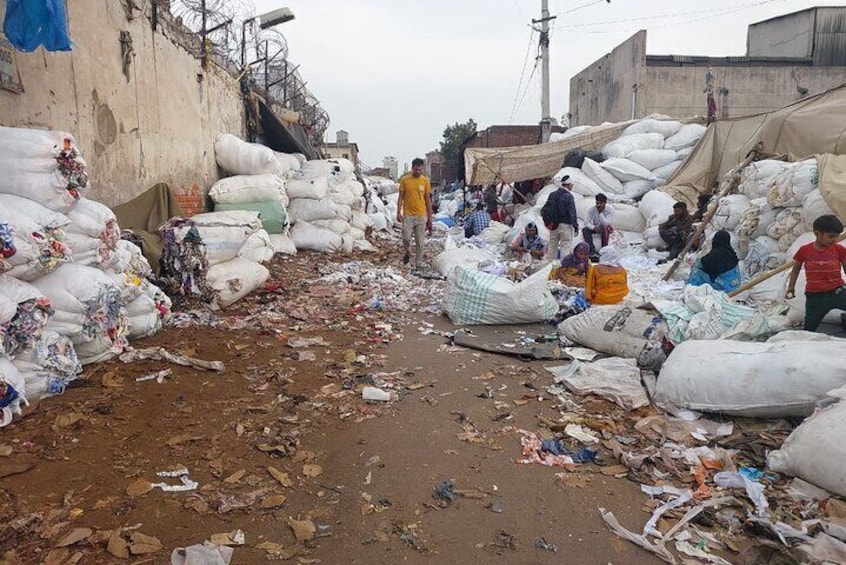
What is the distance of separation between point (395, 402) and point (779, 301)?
358cm

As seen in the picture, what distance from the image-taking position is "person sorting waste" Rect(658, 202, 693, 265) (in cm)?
807

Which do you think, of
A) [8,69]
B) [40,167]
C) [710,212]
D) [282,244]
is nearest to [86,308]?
[40,167]

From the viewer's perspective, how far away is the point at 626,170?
1090 centimetres

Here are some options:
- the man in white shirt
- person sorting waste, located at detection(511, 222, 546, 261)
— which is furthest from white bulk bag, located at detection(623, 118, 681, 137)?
person sorting waste, located at detection(511, 222, 546, 261)

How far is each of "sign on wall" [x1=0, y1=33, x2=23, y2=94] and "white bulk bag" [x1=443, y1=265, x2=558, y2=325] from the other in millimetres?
3789

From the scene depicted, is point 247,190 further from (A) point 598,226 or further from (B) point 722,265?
(B) point 722,265

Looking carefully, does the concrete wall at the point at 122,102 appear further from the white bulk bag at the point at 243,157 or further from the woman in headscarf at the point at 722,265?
the woman in headscarf at the point at 722,265

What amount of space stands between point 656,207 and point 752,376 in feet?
22.4

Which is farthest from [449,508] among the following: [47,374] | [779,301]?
[779,301]

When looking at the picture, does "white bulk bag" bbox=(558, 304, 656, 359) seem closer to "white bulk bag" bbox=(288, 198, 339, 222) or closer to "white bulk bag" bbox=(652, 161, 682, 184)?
"white bulk bag" bbox=(288, 198, 339, 222)

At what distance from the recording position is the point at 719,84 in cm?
2183

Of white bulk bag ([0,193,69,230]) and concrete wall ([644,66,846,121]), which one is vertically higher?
concrete wall ([644,66,846,121])

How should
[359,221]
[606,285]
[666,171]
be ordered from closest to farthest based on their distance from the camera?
1. [606,285]
2. [666,171]
3. [359,221]

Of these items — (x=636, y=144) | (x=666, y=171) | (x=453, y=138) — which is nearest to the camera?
(x=666, y=171)
